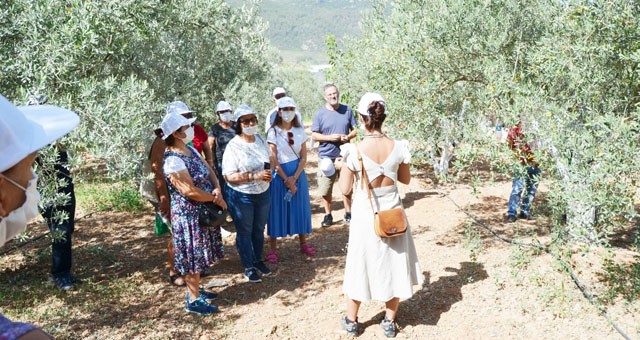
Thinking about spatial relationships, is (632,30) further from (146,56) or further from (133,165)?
(146,56)

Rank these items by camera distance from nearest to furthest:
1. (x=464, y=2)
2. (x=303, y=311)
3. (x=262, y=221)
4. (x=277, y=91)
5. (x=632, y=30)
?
(x=632, y=30)
(x=303, y=311)
(x=262, y=221)
(x=464, y=2)
(x=277, y=91)

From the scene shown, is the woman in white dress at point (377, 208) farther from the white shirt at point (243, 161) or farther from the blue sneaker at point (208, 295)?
the blue sneaker at point (208, 295)

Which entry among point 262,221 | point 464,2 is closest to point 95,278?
point 262,221

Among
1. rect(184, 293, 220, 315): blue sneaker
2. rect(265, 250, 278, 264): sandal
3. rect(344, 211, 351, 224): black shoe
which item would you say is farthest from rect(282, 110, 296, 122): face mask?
rect(184, 293, 220, 315): blue sneaker

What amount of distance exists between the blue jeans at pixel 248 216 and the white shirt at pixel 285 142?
2.82 feet

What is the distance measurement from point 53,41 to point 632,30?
5502 millimetres

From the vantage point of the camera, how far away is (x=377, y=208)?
13.4ft

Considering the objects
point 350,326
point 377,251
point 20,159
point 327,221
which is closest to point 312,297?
point 350,326

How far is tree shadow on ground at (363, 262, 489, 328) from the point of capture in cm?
468

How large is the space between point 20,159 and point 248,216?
411 centimetres

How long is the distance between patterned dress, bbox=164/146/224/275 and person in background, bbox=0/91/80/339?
2839 mm

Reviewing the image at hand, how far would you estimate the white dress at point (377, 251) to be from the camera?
410 cm

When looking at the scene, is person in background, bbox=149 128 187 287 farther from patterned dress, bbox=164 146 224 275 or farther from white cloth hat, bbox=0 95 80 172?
white cloth hat, bbox=0 95 80 172

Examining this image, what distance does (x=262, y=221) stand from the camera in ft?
18.2
